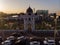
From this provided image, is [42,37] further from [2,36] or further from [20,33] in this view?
[2,36]

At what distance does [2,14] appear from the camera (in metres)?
3.24

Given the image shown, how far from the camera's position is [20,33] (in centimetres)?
334

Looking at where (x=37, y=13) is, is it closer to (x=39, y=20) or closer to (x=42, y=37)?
(x=39, y=20)

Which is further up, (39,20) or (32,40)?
(39,20)

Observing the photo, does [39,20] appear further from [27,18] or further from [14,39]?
[14,39]

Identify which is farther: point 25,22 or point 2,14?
point 25,22

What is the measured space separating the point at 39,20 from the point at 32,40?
13.8 inches

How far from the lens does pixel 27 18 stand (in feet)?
11.4

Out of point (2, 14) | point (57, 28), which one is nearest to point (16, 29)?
point (2, 14)

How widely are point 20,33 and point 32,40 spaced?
0.78ft

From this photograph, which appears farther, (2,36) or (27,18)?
(27,18)

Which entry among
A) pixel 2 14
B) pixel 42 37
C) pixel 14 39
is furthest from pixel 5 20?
pixel 42 37

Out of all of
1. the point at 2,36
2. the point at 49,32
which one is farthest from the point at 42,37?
the point at 2,36

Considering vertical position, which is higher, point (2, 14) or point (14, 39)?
point (2, 14)
